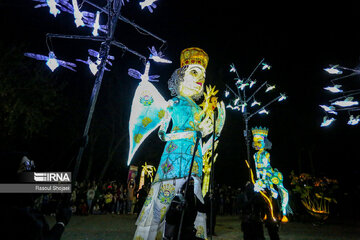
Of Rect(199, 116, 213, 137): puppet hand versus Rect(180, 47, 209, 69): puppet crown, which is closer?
Rect(199, 116, 213, 137): puppet hand

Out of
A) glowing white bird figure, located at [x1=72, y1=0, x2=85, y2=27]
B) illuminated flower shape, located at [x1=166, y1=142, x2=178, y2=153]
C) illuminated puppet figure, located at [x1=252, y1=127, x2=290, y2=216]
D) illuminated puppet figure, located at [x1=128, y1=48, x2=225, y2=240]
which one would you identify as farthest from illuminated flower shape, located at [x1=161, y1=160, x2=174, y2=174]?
illuminated puppet figure, located at [x1=252, y1=127, x2=290, y2=216]

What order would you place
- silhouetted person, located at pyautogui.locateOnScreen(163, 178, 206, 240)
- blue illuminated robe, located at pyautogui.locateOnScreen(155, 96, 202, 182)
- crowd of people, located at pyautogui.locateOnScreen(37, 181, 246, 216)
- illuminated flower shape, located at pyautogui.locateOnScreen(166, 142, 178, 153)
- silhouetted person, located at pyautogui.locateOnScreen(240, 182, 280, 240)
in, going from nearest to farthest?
silhouetted person, located at pyautogui.locateOnScreen(163, 178, 206, 240) < silhouetted person, located at pyautogui.locateOnScreen(240, 182, 280, 240) < blue illuminated robe, located at pyautogui.locateOnScreen(155, 96, 202, 182) < illuminated flower shape, located at pyautogui.locateOnScreen(166, 142, 178, 153) < crowd of people, located at pyautogui.locateOnScreen(37, 181, 246, 216)

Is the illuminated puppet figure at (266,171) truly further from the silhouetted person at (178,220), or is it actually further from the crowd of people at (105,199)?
the silhouetted person at (178,220)

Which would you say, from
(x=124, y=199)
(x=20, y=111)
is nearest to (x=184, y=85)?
(x=20, y=111)

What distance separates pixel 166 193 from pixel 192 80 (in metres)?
2.96

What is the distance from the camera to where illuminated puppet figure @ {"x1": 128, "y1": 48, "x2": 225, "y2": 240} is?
5.29 metres

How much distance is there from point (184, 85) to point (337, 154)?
2356 cm

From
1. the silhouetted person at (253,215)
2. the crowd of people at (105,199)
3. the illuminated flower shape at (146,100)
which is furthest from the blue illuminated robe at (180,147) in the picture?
the crowd of people at (105,199)

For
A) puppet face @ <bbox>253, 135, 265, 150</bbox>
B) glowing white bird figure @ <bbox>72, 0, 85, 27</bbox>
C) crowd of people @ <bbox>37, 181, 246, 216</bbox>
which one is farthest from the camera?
crowd of people @ <bbox>37, 181, 246, 216</bbox>

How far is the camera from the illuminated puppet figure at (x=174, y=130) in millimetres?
5289

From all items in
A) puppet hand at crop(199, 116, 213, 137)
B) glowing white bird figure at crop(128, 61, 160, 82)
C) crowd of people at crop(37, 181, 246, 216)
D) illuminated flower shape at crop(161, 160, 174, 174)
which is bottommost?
crowd of people at crop(37, 181, 246, 216)

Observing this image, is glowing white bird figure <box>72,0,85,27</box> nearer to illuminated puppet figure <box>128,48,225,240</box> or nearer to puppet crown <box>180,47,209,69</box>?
illuminated puppet figure <box>128,48,225,240</box>

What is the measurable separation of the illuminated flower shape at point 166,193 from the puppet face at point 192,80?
2.47m

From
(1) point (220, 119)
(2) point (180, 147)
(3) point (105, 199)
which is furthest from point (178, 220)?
(3) point (105, 199)
